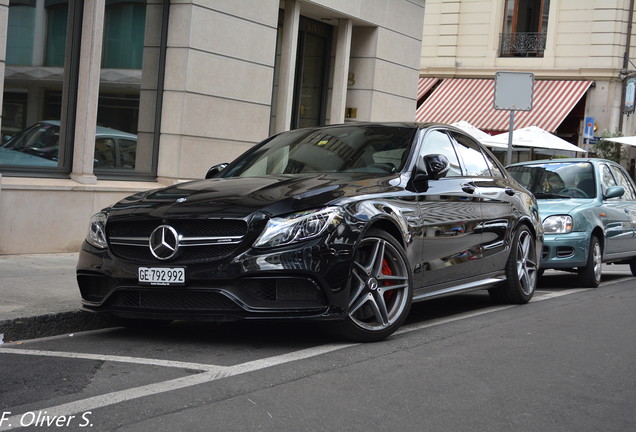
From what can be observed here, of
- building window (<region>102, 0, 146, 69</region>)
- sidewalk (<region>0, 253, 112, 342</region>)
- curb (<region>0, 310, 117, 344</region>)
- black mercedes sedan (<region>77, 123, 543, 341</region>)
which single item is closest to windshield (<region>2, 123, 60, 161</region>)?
building window (<region>102, 0, 146, 69</region>)

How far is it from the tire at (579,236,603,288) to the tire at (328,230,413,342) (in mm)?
5060

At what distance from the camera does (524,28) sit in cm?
3181

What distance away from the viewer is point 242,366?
18.0ft

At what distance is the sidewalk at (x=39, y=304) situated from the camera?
6.48 metres

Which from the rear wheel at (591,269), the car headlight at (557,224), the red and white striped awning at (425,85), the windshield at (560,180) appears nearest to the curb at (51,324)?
the car headlight at (557,224)

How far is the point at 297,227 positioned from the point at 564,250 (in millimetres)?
5871

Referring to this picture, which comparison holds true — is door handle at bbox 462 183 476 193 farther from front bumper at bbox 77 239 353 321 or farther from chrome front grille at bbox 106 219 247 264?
chrome front grille at bbox 106 219 247 264

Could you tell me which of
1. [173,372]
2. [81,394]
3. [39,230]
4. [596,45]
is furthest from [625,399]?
[596,45]

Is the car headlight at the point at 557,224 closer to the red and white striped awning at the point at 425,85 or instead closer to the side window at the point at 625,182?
the side window at the point at 625,182

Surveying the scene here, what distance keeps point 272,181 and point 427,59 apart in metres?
27.0

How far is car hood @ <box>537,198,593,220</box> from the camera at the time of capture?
11109 mm

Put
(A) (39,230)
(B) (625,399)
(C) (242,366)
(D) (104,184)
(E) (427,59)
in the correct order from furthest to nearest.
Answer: (E) (427,59) → (D) (104,184) → (A) (39,230) → (C) (242,366) → (B) (625,399)

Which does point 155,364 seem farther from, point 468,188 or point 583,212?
point 583,212

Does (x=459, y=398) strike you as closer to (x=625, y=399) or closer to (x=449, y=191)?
(x=625, y=399)
